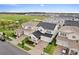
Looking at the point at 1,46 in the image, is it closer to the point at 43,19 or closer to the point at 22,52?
the point at 22,52

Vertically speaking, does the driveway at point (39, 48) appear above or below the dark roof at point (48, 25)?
below

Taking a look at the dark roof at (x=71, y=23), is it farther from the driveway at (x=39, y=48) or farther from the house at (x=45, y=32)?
the driveway at (x=39, y=48)

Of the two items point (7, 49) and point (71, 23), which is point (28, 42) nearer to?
point (7, 49)

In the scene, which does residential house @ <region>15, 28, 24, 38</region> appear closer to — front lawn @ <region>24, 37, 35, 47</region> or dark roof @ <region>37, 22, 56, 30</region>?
front lawn @ <region>24, 37, 35, 47</region>

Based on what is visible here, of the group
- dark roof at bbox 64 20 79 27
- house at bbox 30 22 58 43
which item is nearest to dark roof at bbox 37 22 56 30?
house at bbox 30 22 58 43

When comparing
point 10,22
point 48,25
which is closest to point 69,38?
point 48,25

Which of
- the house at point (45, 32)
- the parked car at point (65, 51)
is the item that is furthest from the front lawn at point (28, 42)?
the parked car at point (65, 51)
